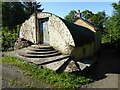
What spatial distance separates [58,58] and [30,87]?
6.07m

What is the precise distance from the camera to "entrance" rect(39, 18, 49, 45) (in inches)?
933

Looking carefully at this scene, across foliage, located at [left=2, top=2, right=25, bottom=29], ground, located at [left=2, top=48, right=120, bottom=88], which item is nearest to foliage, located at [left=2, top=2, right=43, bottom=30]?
foliage, located at [left=2, top=2, right=25, bottom=29]

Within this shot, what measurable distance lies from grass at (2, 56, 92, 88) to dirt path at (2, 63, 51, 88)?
1.74 ft

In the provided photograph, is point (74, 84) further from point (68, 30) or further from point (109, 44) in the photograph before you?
point (109, 44)

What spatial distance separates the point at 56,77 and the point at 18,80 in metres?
2.69

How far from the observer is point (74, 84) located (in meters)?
15.5

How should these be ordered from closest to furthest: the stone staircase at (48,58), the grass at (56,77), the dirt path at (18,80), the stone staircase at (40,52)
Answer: the dirt path at (18,80) < the grass at (56,77) < the stone staircase at (48,58) < the stone staircase at (40,52)

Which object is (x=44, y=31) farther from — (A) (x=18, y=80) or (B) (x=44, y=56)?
(A) (x=18, y=80)

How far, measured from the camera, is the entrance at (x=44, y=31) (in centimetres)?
2369

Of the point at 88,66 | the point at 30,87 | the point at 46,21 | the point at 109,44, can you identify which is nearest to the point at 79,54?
the point at 88,66

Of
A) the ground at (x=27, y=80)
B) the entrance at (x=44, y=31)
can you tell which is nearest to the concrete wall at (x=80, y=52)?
the ground at (x=27, y=80)

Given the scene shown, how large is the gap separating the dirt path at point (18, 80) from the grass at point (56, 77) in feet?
1.74

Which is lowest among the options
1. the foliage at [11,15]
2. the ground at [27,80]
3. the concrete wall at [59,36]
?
the ground at [27,80]

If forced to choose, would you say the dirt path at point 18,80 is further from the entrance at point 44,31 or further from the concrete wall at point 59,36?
the entrance at point 44,31
